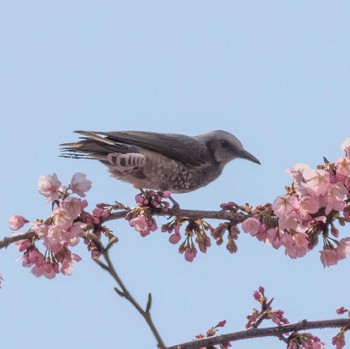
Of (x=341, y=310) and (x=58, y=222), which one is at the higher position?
(x=58, y=222)

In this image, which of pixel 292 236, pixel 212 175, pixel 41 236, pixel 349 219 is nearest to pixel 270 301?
pixel 292 236

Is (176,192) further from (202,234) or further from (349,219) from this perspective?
(349,219)

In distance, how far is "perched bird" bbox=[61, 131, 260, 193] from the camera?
7344 millimetres

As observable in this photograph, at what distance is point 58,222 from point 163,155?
3.15 metres

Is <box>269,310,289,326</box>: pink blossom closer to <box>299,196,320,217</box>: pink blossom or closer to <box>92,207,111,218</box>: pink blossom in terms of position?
<box>299,196,320,217</box>: pink blossom

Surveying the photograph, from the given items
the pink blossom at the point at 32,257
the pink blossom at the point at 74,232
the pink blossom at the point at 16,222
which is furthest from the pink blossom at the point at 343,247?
the pink blossom at the point at 16,222

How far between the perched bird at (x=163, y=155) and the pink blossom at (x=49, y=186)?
5.08 ft

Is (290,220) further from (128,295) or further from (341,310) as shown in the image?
(128,295)

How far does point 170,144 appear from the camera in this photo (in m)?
8.55

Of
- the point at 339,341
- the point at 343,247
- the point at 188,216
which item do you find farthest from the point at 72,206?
the point at 339,341

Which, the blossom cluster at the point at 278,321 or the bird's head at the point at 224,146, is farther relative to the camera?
the bird's head at the point at 224,146

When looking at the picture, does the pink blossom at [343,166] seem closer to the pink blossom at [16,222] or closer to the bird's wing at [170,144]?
the pink blossom at [16,222]

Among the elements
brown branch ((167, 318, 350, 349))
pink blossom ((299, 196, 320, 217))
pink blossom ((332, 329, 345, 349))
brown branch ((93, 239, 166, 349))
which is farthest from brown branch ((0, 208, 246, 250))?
Answer: brown branch ((93, 239, 166, 349))

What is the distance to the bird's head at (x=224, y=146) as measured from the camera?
9297mm
